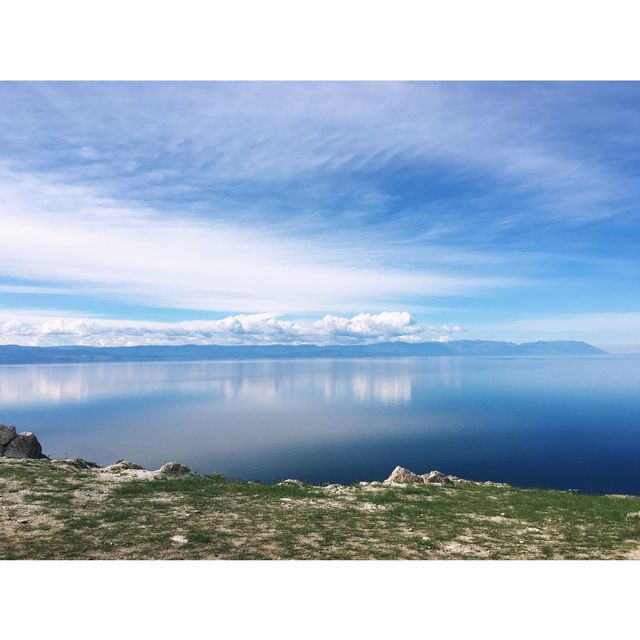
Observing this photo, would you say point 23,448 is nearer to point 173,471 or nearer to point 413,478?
point 173,471

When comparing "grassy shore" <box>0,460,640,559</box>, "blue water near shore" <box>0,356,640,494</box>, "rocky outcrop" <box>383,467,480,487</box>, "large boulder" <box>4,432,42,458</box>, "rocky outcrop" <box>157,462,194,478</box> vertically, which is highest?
"grassy shore" <box>0,460,640,559</box>

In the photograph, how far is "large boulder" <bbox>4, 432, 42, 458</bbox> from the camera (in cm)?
2631

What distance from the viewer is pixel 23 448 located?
26.8 m

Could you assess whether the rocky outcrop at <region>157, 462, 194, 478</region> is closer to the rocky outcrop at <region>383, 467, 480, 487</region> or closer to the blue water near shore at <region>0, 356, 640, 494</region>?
the rocky outcrop at <region>383, 467, 480, 487</region>

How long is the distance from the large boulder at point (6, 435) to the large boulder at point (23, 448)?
26 centimetres

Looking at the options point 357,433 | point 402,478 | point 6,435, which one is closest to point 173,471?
point 402,478

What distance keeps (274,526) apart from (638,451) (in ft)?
288

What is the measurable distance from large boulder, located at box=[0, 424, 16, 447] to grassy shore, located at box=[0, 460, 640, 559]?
344 inches

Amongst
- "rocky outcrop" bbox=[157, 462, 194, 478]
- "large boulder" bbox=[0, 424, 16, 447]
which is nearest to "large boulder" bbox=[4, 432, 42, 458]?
"large boulder" bbox=[0, 424, 16, 447]

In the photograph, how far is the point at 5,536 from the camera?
36.9ft

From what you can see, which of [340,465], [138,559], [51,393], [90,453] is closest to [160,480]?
[138,559]

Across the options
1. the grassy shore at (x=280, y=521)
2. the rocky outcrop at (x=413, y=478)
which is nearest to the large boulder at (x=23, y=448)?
the grassy shore at (x=280, y=521)

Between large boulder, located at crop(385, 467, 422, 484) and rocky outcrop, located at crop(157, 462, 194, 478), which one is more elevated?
rocky outcrop, located at crop(157, 462, 194, 478)
